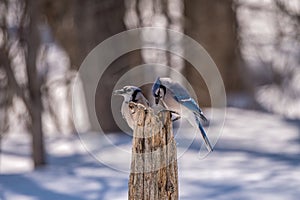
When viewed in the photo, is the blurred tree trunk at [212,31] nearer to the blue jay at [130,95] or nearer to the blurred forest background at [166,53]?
the blurred forest background at [166,53]

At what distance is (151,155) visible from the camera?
2945mm

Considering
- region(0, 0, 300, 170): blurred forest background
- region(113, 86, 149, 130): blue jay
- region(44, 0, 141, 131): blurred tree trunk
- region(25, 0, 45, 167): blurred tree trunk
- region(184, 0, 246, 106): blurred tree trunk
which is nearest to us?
region(113, 86, 149, 130): blue jay

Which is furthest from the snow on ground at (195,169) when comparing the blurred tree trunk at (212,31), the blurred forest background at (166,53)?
the blurred tree trunk at (212,31)

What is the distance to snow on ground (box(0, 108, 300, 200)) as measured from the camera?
4.32 metres

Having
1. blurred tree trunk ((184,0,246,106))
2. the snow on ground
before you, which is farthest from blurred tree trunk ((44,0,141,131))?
blurred tree trunk ((184,0,246,106))

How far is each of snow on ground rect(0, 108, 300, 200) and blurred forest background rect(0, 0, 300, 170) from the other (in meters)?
1.11

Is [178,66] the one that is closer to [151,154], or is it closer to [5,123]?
[5,123]

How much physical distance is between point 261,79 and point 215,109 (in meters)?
4.24

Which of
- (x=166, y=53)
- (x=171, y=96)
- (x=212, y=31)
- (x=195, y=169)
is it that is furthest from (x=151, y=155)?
(x=166, y=53)

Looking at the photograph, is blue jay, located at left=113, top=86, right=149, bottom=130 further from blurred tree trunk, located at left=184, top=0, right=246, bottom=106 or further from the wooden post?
blurred tree trunk, located at left=184, top=0, right=246, bottom=106

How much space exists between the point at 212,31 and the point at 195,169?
213 inches

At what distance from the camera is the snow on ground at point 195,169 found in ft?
14.2

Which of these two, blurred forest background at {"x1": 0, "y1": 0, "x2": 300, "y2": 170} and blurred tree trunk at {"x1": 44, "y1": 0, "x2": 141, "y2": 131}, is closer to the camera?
→ blurred tree trunk at {"x1": 44, "y1": 0, "x2": 141, "y2": 131}

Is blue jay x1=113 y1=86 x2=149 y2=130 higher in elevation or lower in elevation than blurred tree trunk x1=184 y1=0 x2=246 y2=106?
lower
